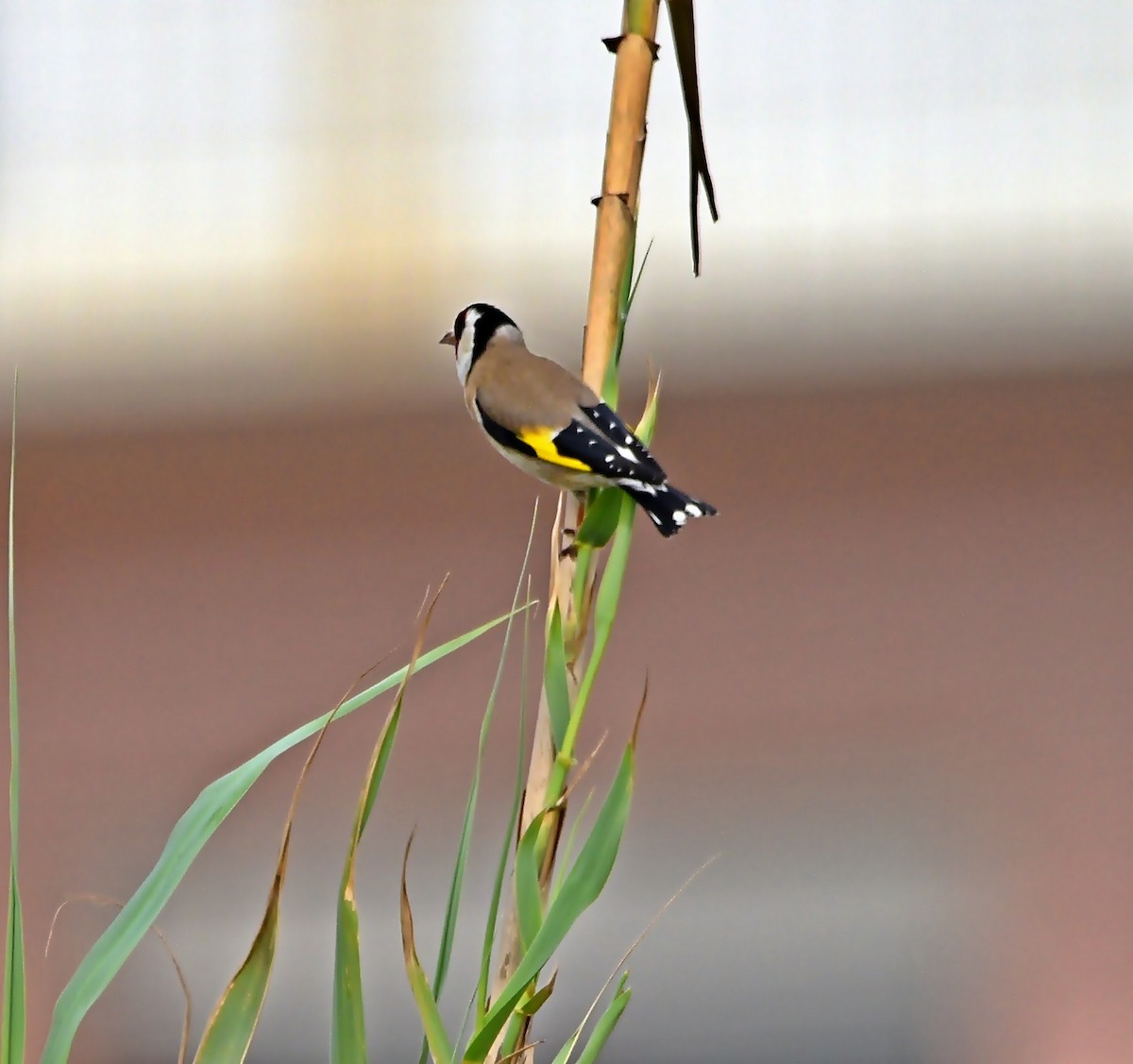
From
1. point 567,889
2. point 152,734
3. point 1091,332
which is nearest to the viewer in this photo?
point 567,889

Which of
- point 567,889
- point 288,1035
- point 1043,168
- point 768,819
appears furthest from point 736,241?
point 567,889

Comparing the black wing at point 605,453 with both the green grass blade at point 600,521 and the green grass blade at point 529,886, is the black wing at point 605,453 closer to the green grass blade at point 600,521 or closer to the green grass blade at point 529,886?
the green grass blade at point 600,521

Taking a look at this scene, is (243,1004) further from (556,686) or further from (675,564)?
(675,564)

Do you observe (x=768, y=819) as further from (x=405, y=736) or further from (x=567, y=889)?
(x=567, y=889)

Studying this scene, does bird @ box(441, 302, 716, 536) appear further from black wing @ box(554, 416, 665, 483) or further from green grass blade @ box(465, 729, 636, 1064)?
green grass blade @ box(465, 729, 636, 1064)

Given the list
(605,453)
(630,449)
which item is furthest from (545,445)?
(630,449)

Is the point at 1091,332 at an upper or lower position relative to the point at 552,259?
lower

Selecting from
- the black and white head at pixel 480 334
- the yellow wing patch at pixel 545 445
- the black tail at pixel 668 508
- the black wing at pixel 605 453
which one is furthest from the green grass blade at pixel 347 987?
the black and white head at pixel 480 334
